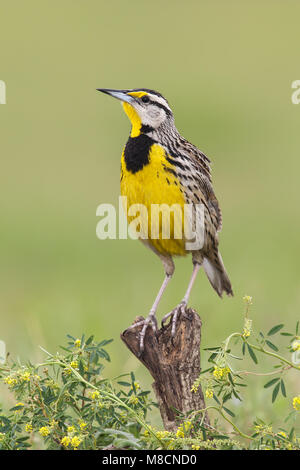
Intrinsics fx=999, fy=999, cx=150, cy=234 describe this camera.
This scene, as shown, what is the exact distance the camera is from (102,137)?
14.4m

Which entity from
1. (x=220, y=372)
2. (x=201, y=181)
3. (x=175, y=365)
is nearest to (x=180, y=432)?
(x=220, y=372)

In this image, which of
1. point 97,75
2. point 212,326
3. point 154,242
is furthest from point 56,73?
point 154,242

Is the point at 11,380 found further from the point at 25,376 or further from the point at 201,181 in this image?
the point at 201,181

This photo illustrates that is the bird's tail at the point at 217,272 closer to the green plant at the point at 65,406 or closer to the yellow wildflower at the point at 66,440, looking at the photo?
the green plant at the point at 65,406

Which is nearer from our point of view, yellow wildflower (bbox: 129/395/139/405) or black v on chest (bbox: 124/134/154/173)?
yellow wildflower (bbox: 129/395/139/405)

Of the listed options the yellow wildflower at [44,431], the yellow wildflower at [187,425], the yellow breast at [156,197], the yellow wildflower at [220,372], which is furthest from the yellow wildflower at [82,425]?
the yellow breast at [156,197]

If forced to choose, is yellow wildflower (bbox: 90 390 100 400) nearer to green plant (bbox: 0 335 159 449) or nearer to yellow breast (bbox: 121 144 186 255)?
green plant (bbox: 0 335 159 449)

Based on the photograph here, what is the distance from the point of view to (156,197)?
4117mm

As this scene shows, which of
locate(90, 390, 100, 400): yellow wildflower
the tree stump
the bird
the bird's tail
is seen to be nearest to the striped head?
the bird

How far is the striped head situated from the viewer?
4.20 metres

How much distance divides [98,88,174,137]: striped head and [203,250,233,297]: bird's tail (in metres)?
0.79

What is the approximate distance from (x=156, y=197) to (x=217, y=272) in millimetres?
936
